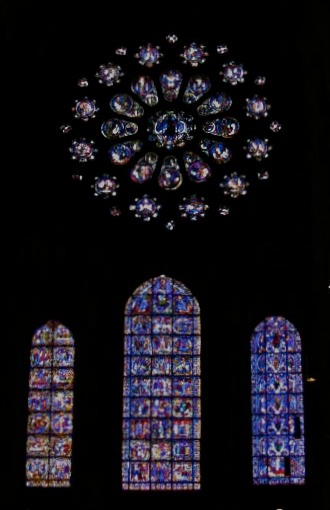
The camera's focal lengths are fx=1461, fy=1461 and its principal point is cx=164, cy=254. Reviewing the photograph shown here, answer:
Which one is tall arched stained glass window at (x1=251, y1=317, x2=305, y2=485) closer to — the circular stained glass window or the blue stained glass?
the circular stained glass window

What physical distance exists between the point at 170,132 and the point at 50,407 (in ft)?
17.0

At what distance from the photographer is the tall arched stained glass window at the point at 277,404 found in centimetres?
2256

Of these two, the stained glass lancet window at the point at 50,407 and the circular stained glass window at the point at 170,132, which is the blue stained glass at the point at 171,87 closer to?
the circular stained glass window at the point at 170,132

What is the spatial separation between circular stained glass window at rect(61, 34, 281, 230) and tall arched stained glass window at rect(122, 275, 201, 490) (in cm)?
141

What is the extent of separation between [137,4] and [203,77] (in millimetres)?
1681

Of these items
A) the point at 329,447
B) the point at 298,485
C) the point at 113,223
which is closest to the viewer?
the point at 329,447

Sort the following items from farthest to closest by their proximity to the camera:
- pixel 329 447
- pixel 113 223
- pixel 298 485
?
pixel 113 223 < pixel 298 485 < pixel 329 447

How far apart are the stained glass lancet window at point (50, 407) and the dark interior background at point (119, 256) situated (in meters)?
0.19

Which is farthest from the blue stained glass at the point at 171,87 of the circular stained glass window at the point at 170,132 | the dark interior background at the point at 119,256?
the dark interior background at the point at 119,256

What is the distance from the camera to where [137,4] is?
25016 mm

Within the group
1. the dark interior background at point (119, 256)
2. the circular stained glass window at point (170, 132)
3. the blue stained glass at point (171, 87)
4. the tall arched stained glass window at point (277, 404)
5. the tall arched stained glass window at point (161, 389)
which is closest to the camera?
the dark interior background at point (119, 256)

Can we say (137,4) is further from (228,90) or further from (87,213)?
(87,213)

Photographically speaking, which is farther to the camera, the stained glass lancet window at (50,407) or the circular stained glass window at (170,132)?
the circular stained glass window at (170,132)

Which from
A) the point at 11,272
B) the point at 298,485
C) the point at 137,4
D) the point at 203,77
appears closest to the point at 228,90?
the point at 203,77
